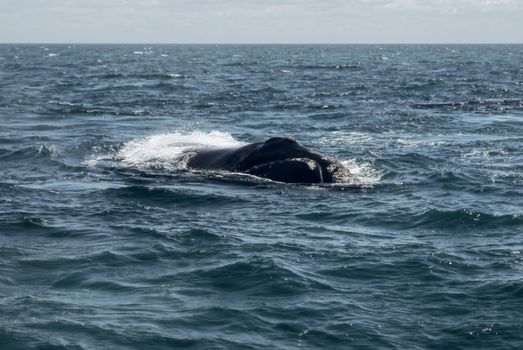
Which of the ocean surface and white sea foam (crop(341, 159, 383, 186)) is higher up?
white sea foam (crop(341, 159, 383, 186))

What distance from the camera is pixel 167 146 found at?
26.2m

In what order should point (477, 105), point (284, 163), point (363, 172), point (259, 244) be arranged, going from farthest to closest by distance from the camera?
point (477, 105) < point (363, 172) < point (284, 163) < point (259, 244)

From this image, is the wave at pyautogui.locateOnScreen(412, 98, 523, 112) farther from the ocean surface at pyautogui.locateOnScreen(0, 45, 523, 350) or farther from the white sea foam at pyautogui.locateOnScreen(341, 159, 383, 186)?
the white sea foam at pyautogui.locateOnScreen(341, 159, 383, 186)

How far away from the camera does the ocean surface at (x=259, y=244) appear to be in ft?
37.2

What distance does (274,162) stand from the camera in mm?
20766

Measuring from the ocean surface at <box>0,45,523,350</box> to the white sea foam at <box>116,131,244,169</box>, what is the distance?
12 cm

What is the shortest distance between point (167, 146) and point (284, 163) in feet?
21.7

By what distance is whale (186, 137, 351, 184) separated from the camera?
20.3 meters

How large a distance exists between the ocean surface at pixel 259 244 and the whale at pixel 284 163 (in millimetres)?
425

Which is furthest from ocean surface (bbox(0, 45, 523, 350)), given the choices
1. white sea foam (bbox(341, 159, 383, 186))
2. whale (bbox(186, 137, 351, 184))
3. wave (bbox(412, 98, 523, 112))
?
wave (bbox(412, 98, 523, 112))

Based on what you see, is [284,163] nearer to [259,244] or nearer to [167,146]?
[259,244]

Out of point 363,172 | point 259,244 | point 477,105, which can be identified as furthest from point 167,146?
point 477,105

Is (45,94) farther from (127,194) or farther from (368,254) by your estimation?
(368,254)

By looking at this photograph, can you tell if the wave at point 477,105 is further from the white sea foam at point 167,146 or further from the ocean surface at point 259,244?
the white sea foam at point 167,146
